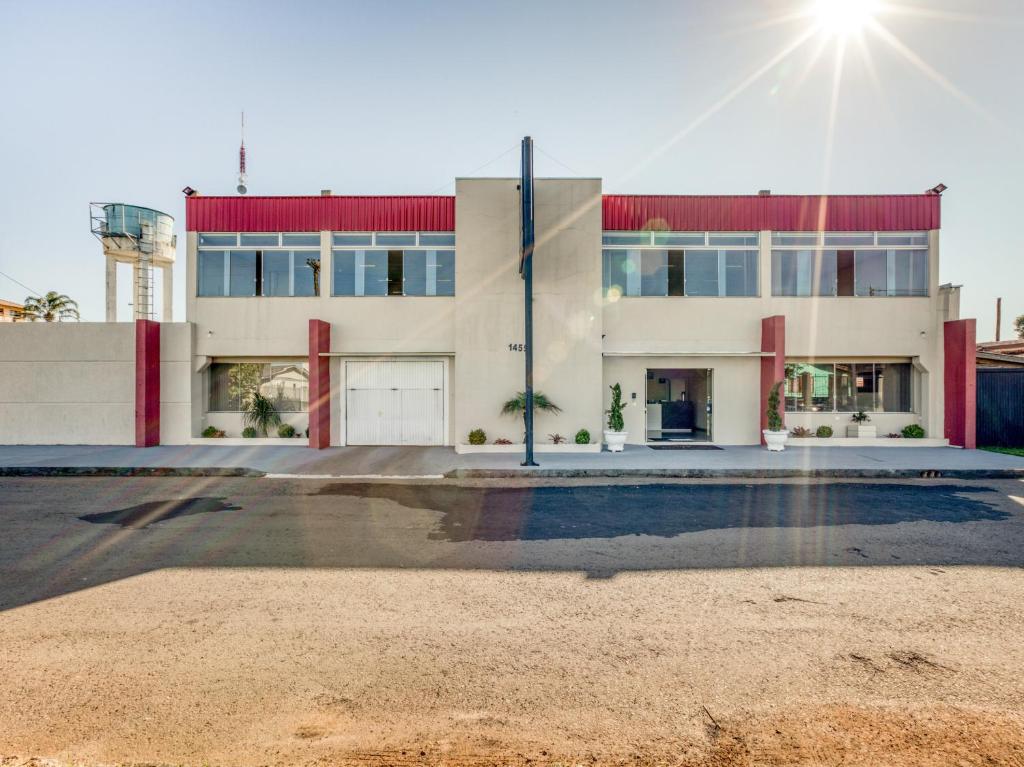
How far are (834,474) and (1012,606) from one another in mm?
7521

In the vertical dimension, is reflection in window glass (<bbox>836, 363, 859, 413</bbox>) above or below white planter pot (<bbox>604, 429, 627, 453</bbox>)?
above

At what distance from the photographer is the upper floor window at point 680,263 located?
Answer: 53.5ft

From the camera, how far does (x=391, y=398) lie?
53.4ft

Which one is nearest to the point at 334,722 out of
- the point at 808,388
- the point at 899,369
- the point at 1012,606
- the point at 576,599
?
the point at 576,599

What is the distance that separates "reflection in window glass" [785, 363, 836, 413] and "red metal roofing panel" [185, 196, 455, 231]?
1159 cm

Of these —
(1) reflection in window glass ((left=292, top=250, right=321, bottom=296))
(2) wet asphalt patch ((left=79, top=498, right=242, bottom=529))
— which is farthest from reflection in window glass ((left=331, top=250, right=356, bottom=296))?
(2) wet asphalt patch ((left=79, top=498, right=242, bottom=529))

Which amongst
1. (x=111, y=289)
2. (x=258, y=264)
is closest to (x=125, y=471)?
Result: (x=258, y=264)

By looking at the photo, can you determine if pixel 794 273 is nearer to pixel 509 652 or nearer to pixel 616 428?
pixel 616 428

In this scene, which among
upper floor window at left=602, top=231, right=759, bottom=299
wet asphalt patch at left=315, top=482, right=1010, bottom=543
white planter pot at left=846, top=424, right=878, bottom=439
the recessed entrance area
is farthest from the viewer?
the recessed entrance area

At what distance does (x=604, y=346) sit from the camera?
1617cm

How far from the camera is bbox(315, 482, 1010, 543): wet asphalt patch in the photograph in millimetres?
7574

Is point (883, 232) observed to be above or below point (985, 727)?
above

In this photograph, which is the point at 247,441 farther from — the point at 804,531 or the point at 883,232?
the point at 883,232

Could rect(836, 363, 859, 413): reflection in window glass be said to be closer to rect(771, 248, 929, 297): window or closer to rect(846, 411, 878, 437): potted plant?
rect(846, 411, 878, 437): potted plant
